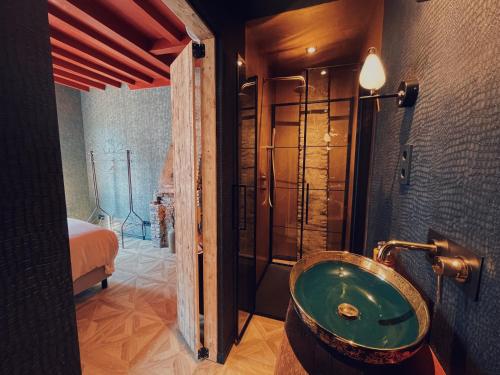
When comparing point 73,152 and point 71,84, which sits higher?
point 71,84

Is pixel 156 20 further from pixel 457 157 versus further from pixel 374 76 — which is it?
pixel 457 157

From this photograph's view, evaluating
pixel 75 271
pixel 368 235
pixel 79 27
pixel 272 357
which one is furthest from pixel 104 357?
pixel 79 27

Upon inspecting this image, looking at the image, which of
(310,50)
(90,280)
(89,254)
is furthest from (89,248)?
(310,50)

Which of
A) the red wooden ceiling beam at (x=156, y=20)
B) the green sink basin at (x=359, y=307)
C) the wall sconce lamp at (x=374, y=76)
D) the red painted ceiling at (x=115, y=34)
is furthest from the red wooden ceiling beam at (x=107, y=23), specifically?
the green sink basin at (x=359, y=307)

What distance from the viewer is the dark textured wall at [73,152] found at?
4.13 meters

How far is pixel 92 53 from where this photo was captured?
260cm

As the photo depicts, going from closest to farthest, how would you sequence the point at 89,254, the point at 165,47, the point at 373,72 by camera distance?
the point at 373,72 → the point at 89,254 → the point at 165,47

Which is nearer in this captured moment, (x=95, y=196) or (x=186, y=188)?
(x=186, y=188)

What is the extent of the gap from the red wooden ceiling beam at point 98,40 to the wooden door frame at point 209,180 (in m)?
1.65

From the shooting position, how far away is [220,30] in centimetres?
129

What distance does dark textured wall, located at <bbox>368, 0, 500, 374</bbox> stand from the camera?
0.47m

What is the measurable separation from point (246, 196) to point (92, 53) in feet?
8.99

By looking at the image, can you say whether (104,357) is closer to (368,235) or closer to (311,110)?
(368,235)

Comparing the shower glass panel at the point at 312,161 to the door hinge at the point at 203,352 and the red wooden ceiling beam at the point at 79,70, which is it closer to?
the door hinge at the point at 203,352
